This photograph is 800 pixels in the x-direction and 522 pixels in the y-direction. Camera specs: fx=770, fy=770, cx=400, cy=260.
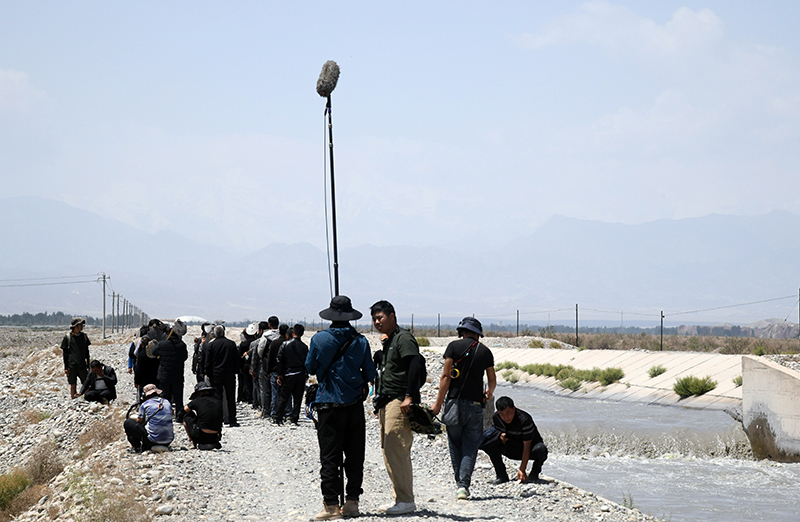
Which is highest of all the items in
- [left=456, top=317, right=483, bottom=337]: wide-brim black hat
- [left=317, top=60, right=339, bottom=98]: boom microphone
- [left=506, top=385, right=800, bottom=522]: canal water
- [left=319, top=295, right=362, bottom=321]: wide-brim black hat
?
[left=317, top=60, right=339, bottom=98]: boom microphone

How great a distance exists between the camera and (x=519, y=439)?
9.97 m

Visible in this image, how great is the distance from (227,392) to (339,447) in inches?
297

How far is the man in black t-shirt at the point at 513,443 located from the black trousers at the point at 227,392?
18.4ft

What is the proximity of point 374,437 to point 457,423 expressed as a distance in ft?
22.6

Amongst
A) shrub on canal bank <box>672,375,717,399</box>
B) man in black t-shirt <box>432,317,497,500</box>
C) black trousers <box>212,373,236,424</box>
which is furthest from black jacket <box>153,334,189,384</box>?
shrub on canal bank <box>672,375,717,399</box>

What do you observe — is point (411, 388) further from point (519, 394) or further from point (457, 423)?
point (519, 394)

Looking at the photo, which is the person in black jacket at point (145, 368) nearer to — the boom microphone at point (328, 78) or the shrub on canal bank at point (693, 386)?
the boom microphone at point (328, 78)

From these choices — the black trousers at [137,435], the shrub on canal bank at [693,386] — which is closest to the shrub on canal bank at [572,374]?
the shrub on canal bank at [693,386]

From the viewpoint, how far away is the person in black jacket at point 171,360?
13.5m

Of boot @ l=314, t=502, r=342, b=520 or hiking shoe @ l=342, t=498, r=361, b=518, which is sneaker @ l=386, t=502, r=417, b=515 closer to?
hiking shoe @ l=342, t=498, r=361, b=518

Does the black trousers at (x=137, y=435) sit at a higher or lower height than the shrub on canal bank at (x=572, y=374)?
higher

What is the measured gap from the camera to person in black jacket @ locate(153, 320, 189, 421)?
44.3 feet

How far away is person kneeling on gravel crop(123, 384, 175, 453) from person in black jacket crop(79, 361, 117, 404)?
7788mm

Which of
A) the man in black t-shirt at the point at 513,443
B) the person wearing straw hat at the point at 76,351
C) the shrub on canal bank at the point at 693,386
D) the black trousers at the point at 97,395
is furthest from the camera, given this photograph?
the shrub on canal bank at the point at 693,386
